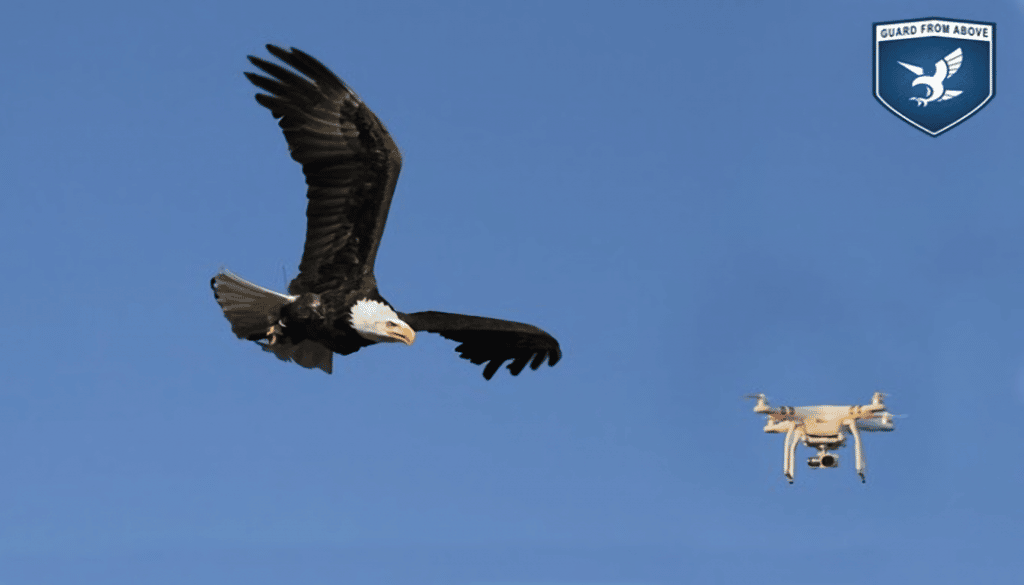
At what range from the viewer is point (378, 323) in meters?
18.8

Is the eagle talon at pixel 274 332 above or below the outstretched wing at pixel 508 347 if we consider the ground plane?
below

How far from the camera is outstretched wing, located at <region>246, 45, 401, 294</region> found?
18.8m

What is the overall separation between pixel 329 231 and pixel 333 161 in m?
0.75

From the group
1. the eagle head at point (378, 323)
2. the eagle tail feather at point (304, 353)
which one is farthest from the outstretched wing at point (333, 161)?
the eagle tail feather at point (304, 353)

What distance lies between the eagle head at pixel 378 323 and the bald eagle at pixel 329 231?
10 millimetres

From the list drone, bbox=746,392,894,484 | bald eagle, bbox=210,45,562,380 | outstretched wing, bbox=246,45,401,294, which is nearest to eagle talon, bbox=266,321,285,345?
bald eagle, bbox=210,45,562,380

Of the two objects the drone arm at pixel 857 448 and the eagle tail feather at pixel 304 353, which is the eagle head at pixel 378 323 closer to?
the eagle tail feather at pixel 304 353

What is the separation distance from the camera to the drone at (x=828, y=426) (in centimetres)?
2417

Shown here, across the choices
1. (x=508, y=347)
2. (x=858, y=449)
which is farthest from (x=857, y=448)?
(x=508, y=347)

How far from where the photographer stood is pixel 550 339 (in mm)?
20734

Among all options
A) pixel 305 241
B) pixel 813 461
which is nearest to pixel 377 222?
pixel 305 241

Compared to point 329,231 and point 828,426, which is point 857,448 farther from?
point 329,231

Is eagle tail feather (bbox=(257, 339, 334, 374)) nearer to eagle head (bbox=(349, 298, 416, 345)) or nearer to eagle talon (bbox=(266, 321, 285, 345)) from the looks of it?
eagle talon (bbox=(266, 321, 285, 345))

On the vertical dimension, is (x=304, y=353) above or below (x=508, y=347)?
below
